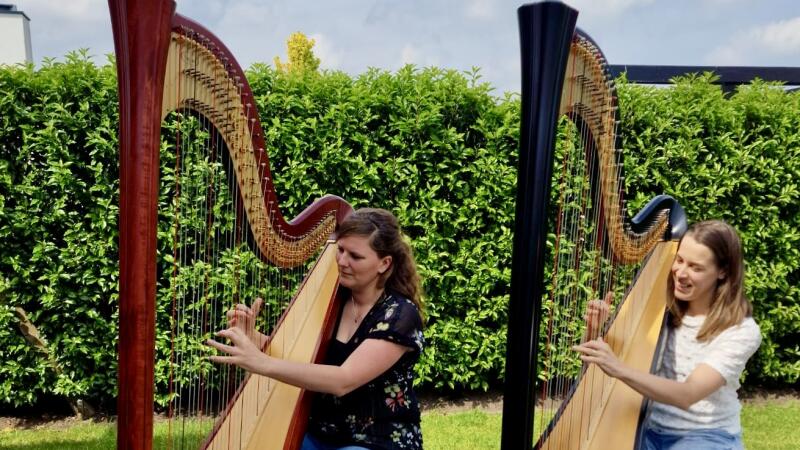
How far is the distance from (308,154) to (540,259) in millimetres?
3442

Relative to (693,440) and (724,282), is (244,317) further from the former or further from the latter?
(724,282)

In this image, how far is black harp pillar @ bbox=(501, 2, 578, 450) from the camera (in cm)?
139

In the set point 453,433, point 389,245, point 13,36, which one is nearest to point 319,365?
point 389,245

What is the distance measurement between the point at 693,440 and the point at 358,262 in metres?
1.29

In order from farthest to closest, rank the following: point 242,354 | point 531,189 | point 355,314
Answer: point 355,314 < point 242,354 < point 531,189

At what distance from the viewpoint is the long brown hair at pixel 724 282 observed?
7.68 feet

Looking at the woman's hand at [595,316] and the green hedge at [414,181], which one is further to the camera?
the green hedge at [414,181]

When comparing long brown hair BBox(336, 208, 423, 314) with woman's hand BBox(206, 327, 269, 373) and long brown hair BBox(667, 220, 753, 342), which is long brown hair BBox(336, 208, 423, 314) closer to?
woman's hand BBox(206, 327, 269, 373)

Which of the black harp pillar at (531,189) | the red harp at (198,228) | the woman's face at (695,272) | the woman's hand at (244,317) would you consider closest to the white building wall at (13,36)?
the red harp at (198,228)

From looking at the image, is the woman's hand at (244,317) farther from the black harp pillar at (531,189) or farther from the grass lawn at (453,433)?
the grass lawn at (453,433)

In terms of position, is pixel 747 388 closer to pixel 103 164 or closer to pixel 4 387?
pixel 103 164

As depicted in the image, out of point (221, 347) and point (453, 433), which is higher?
point (221, 347)

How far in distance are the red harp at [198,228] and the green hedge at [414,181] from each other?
3.01 ft

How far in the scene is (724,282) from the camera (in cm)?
242
